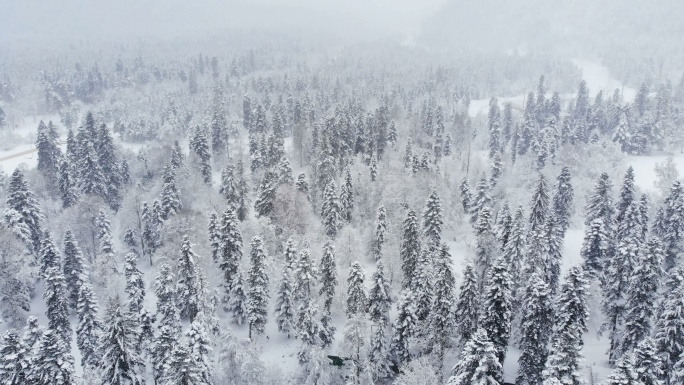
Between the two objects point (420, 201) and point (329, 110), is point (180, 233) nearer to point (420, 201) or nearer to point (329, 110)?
point (420, 201)

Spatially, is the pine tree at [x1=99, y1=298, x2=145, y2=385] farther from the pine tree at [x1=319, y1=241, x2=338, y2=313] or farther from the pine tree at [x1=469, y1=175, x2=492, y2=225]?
the pine tree at [x1=469, y1=175, x2=492, y2=225]

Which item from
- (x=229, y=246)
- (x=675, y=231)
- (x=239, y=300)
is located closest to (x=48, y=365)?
(x=239, y=300)

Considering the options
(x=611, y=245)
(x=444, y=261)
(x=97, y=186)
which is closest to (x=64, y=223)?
(x=97, y=186)

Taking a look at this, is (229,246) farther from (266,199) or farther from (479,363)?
(479,363)

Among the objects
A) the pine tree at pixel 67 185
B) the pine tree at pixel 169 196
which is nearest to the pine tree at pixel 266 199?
the pine tree at pixel 169 196

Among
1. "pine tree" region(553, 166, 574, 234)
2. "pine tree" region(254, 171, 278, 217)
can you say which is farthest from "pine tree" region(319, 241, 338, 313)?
"pine tree" region(553, 166, 574, 234)

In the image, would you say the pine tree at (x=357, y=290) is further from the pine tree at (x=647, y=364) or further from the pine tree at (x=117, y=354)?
the pine tree at (x=647, y=364)
